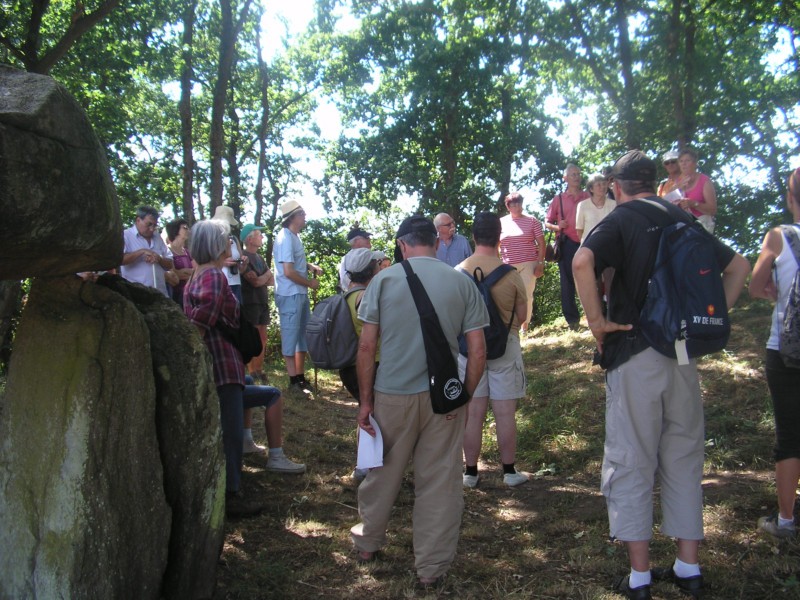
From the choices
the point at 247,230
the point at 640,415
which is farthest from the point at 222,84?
the point at 640,415

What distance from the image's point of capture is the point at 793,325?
3.72 m

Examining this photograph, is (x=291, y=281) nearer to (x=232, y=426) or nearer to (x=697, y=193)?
(x=232, y=426)

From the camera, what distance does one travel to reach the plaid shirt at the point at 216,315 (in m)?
4.34

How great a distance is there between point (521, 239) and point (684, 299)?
569 cm

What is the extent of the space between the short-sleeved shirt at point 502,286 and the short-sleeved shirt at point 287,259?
3.09 metres

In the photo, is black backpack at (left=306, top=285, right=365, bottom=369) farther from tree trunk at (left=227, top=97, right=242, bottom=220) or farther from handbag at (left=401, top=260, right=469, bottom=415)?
tree trunk at (left=227, top=97, right=242, bottom=220)

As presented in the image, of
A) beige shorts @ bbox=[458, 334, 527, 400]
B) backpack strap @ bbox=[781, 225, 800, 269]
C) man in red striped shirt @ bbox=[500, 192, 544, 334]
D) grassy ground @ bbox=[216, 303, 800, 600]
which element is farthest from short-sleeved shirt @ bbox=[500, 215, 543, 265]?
backpack strap @ bbox=[781, 225, 800, 269]

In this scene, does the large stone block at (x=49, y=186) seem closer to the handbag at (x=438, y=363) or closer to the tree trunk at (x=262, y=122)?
the handbag at (x=438, y=363)

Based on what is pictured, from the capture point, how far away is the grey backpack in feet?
12.2

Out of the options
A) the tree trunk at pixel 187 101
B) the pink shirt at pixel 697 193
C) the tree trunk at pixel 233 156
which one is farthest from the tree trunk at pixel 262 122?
the pink shirt at pixel 697 193

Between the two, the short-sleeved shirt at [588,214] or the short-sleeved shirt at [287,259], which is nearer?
the short-sleeved shirt at [287,259]

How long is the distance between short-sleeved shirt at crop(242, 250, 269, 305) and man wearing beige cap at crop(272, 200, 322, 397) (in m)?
0.21

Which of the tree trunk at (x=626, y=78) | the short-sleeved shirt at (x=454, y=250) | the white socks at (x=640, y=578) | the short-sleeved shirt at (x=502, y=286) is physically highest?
the tree trunk at (x=626, y=78)

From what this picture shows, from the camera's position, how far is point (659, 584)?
3543 mm
